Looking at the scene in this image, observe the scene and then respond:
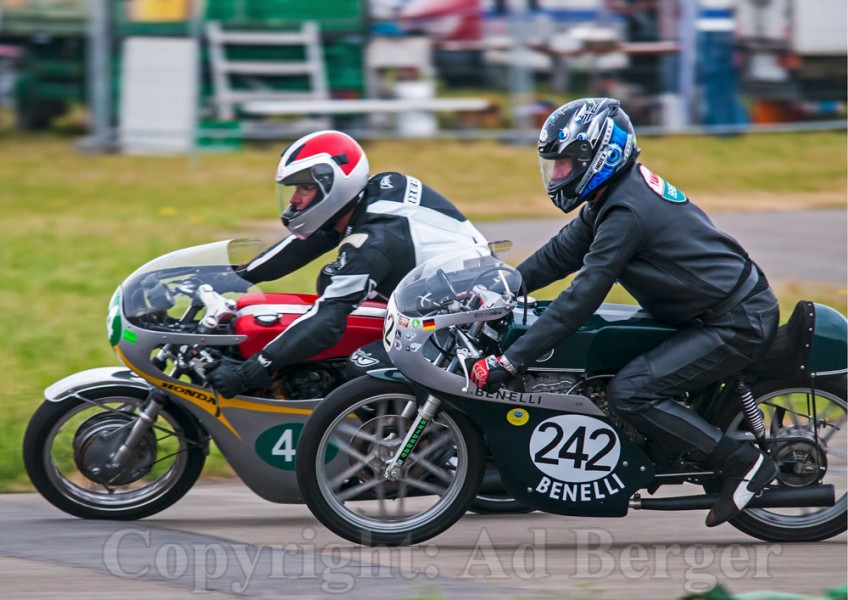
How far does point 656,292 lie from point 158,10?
13852 millimetres

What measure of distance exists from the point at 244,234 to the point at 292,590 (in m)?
8.14

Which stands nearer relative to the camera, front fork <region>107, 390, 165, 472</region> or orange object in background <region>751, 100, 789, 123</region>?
front fork <region>107, 390, 165, 472</region>

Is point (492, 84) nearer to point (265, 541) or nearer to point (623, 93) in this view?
point (623, 93)

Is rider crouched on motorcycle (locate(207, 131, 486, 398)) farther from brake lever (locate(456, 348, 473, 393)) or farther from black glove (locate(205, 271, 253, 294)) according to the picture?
brake lever (locate(456, 348, 473, 393))

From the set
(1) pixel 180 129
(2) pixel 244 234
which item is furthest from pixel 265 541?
(1) pixel 180 129

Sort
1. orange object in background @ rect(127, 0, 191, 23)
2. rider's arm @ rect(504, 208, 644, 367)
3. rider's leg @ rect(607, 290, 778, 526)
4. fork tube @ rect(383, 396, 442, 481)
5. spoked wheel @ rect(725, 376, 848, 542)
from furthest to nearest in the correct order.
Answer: orange object in background @ rect(127, 0, 191, 23), spoked wheel @ rect(725, 376, 848, 542), fork tube @ rect(383, 396, 442, 481), rider's leg @ rect(607, 290, 778, 526), rider's arm @ rect(504, 208, 644, 367)

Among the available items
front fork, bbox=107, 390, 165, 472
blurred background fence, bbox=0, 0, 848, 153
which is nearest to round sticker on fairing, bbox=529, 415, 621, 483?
front fork, bbox=107, 390, 165, 472

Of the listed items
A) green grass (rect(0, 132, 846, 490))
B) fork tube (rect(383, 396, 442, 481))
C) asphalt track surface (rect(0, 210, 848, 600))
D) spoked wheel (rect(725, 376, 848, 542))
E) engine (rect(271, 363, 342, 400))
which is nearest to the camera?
asphalt track surface (rect(0, 210, 848, 600))

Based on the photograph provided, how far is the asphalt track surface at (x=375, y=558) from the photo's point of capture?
5121 mm

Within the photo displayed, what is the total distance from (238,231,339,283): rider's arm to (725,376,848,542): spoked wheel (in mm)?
2103

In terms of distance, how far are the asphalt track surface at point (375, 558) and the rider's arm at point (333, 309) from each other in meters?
0.84

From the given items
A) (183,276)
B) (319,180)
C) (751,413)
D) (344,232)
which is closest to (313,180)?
(319,180)

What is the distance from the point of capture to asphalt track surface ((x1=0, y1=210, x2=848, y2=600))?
5121 millimetres

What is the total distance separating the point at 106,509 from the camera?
609 centimetres
